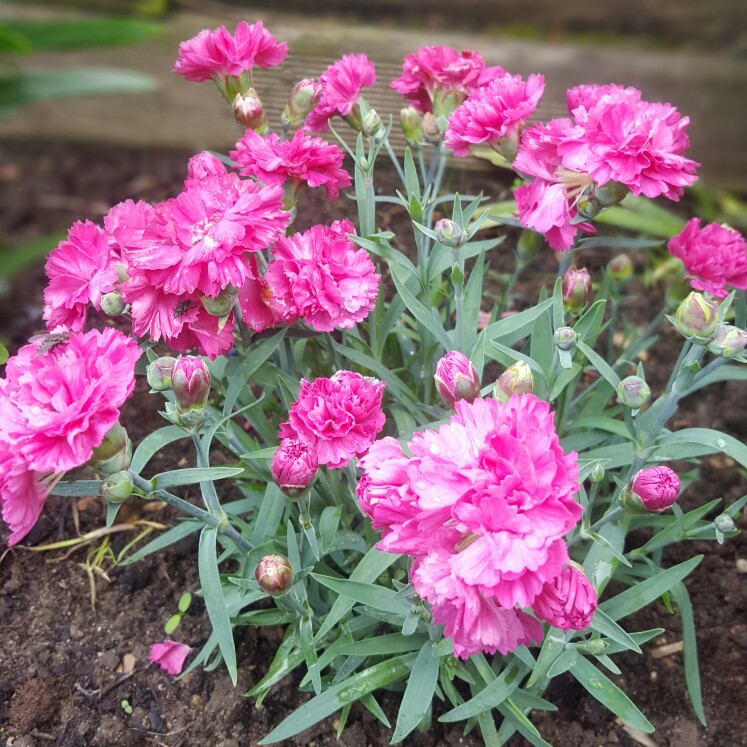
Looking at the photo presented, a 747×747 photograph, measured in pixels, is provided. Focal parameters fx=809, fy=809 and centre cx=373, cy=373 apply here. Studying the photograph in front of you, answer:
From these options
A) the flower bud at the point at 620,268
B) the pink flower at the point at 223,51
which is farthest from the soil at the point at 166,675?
the pink flower at the point at 223,51

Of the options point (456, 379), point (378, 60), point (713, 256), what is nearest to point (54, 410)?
point (456, 379)

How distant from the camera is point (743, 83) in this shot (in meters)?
2.35

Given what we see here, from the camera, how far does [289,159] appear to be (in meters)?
0.99

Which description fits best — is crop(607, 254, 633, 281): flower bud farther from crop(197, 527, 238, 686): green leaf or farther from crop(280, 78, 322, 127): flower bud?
crop(197, 527, 238, 686): green leaf

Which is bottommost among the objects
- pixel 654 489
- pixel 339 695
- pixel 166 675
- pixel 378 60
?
pixel 166 675

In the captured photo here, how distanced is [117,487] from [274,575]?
202 mm

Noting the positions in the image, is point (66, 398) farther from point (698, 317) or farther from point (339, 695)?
point (698, 317)

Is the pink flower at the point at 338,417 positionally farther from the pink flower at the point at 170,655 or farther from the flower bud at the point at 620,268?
the flower bud at the point at 620,268

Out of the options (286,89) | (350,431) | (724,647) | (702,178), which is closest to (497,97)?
(350,431)

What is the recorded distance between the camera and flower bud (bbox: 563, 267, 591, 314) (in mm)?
1097

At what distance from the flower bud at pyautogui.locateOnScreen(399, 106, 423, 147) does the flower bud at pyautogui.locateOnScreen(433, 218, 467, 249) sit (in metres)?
0.29

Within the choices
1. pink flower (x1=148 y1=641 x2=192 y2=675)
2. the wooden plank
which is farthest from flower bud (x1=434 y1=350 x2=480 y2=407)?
the wooden plank

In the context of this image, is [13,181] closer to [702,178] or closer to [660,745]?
[702,178]

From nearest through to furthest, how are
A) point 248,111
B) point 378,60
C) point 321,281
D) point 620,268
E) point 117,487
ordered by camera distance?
point 117,487 → point 321,281 → point 248,111 → point 620,268 → point 378,60
